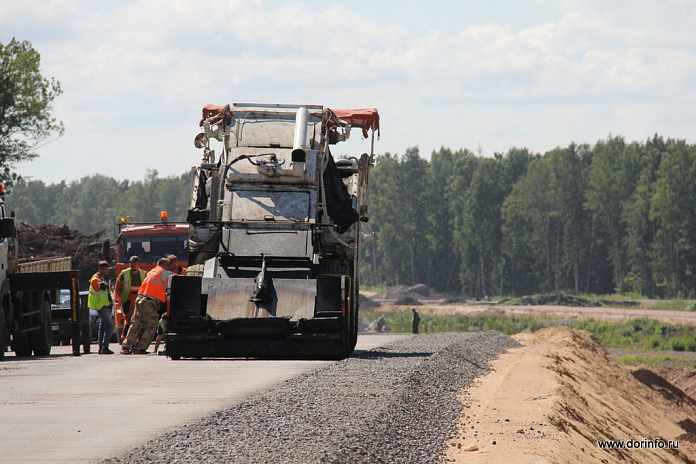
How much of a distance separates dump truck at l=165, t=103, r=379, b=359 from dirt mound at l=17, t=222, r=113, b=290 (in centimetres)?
2153

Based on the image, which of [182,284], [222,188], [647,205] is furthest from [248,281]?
[647,205]

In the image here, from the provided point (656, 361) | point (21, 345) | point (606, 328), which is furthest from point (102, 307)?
point (606, 328)

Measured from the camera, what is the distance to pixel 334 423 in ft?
28.5

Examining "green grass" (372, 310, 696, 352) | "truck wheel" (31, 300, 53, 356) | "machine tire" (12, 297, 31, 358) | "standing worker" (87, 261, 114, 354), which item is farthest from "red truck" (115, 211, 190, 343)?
"green grass" (372, 310, 696, 352)

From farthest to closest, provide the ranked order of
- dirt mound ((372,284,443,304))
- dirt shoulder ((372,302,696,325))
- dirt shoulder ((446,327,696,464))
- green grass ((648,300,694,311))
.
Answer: dirt mound ((372,284,443,304)) → green grass ((648,300,694,311)) → dirt shoulder ((372,302,696,325)) → dirt shoulder ((446,327,696,464))

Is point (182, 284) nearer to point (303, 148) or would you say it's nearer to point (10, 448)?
point (303, 148)

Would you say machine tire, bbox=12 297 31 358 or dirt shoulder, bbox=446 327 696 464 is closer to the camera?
dirt shoulder, bbox=446 327 696 464

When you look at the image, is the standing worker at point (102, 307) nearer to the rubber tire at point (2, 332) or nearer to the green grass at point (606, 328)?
the rubber tire at point (2, 332)

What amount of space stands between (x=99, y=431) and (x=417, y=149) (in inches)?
4252

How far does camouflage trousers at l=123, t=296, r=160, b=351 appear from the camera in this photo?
17031 millimetres

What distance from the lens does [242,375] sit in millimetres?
12789

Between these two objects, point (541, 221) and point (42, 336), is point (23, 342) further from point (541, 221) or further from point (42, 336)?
point (541, 221)

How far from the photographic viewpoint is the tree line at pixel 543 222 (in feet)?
292

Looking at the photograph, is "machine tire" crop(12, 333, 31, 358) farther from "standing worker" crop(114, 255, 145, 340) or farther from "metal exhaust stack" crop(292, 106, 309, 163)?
"metal exhaust stack" crop(292, 106, 309, 163)
